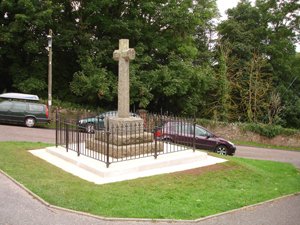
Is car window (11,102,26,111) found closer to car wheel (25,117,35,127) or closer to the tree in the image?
car wheel (25,117,35,127)

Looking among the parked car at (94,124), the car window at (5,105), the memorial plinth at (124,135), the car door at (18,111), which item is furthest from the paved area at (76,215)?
the car window at (5,105)

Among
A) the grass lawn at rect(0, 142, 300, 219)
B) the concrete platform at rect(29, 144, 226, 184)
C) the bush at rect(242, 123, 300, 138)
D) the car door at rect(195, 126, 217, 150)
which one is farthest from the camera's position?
the bush at rect(242, 123, 300, 138)

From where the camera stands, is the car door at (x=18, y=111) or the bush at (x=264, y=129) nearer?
the car door at (x=18, y=111)

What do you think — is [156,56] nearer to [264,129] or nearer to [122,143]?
[264,129]

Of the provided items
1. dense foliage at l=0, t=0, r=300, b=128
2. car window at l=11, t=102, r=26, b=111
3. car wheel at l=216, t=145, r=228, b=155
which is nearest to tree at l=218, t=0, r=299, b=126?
dense foliage at l=0, t=0, r=300, b=128

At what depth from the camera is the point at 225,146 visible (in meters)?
19.0

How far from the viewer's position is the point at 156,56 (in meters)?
32.0

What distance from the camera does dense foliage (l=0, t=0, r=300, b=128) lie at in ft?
89.7

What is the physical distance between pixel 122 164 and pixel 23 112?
44.6ft

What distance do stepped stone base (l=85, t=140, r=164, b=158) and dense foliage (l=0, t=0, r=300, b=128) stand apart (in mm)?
13241

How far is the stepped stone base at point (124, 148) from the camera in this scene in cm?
1124

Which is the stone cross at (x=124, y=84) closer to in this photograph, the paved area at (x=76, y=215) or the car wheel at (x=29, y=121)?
the paved area at (x=76, y=215)

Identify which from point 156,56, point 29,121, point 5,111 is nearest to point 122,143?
point 29,121

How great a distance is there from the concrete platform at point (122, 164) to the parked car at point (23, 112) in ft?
32.7
